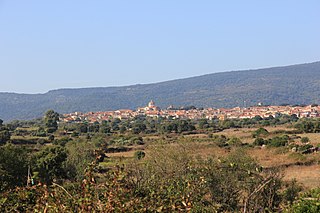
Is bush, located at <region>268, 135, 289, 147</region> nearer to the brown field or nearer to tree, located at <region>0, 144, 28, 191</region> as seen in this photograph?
the brown field

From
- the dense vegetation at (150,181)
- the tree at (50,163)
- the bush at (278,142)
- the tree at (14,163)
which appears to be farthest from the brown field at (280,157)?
the tree at (14,163)

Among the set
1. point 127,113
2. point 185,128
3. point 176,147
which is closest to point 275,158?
point 176,147

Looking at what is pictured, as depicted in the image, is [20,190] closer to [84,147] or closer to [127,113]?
[84,147]

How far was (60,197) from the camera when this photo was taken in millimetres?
5355

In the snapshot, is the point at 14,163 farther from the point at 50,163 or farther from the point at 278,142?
the point at 278,142

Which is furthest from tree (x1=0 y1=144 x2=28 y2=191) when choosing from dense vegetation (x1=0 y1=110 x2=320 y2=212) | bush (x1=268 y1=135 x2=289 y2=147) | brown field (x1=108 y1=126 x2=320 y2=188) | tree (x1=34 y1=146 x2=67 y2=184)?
bush (x1=268 y1=135 x2=289 y2=147)

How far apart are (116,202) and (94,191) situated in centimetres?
63

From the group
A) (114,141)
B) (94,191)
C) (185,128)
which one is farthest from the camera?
(185,128)

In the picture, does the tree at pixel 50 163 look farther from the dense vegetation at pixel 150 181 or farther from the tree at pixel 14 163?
the tree at pixel 14 163

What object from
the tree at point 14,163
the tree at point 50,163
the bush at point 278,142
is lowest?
the bush at point 278,142

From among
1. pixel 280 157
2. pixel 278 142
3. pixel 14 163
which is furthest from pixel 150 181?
pixel 278 142

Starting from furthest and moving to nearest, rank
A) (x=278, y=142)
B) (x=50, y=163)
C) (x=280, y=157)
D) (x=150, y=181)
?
(x=278, y=142)
(x=280, y=157)
(x=50, y=163)
(x=150, y=181)

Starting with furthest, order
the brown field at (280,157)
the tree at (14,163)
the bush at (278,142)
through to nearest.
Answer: the bush at (278,142) < the brown field at (280,157) < the tree at (14,163)

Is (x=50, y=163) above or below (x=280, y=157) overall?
above
